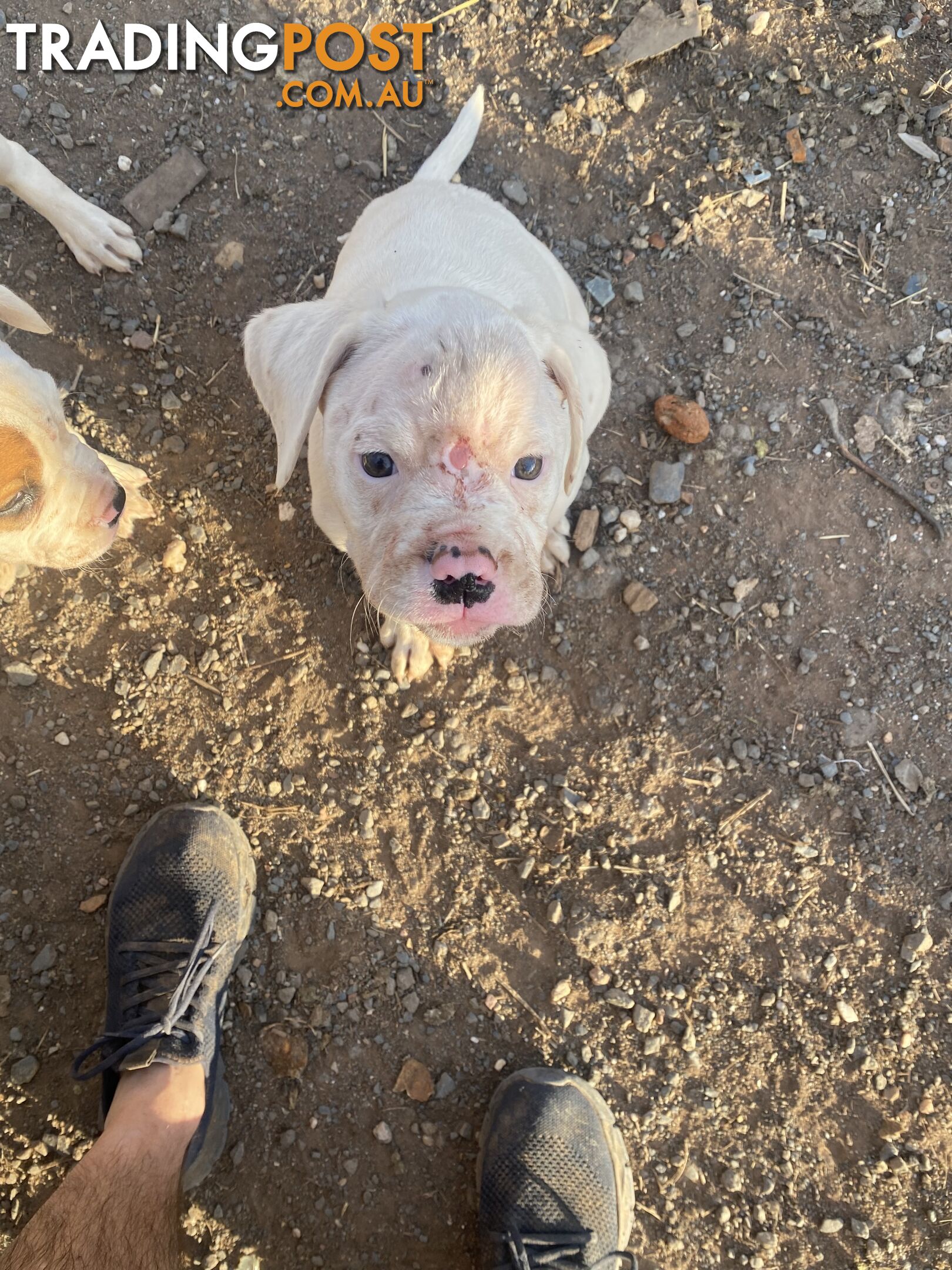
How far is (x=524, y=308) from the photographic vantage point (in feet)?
9.59

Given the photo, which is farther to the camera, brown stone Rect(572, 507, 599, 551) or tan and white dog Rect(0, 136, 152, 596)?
brown stone Rect(572, 507, 599, 551)

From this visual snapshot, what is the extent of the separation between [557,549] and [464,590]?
1.42m

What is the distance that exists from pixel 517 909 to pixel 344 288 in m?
2.76

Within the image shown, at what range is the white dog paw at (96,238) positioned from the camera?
12.3 feet

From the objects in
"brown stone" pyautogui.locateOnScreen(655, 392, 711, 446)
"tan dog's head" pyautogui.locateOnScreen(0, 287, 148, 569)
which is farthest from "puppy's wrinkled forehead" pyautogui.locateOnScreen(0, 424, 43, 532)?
"brown stone" pyautogui.locateOnScreen(655, 392, 711, 446)

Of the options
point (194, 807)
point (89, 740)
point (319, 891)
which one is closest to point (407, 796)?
point (319, 891)

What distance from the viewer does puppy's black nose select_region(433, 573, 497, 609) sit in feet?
7.69

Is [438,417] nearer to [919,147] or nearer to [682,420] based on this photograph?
[682,420]

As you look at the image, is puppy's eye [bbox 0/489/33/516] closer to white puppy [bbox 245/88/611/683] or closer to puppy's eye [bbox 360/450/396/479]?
white puppy [bbox 245/88/611/683]

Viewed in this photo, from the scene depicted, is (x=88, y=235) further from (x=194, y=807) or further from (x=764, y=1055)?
(x=764, y=1055)

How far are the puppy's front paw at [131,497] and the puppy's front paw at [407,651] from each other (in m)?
1.28

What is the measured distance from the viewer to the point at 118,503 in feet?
10.8

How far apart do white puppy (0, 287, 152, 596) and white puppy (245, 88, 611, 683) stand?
0.80 m

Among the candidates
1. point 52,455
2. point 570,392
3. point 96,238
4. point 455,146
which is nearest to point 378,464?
point 570,392
